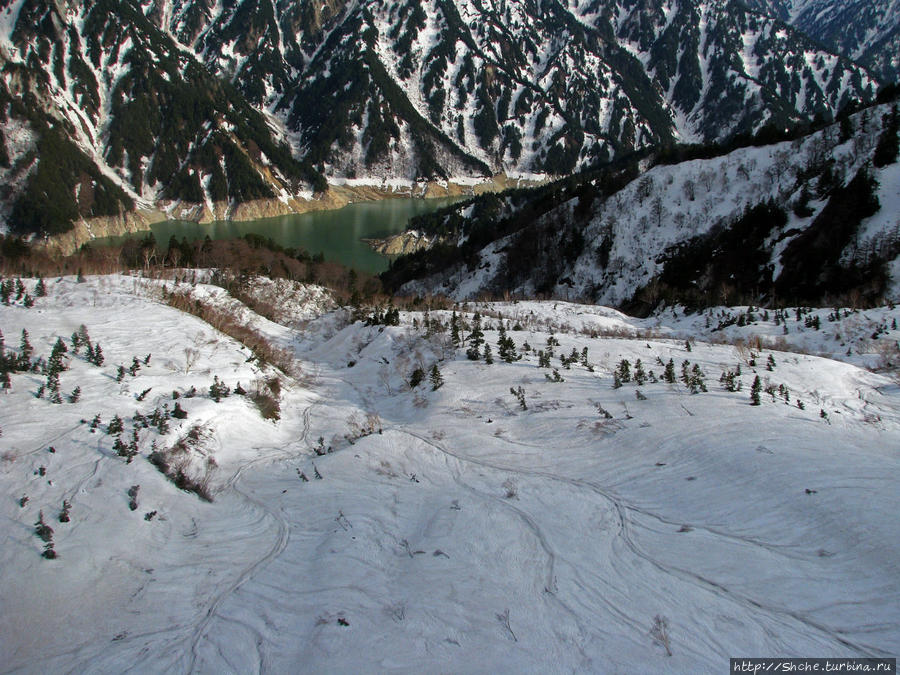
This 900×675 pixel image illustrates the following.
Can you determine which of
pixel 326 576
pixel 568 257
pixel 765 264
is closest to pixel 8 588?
pixel 326 576

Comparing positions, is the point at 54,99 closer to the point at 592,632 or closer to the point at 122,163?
the point at 122,163

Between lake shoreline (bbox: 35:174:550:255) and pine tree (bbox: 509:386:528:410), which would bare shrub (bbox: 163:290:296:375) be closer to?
pine tree (bbox: 509:386:528:410)

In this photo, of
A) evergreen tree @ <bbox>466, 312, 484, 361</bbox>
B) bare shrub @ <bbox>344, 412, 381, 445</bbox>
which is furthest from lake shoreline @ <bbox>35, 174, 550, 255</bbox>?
bare shrub @ <bbox>344, 412, 381, 445</bbox>

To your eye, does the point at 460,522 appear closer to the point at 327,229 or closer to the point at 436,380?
the point at 436,380

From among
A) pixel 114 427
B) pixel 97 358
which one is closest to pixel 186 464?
pixel 114 427

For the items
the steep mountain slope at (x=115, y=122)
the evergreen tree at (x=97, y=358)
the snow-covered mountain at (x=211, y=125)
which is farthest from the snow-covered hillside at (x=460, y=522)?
the steep mountain slope at (x=115, y=122)

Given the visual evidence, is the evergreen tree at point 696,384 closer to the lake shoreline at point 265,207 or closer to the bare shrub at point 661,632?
the bare shrub at point 661,632

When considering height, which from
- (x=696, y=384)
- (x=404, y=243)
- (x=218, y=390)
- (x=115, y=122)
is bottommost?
(x=218, y=390)
